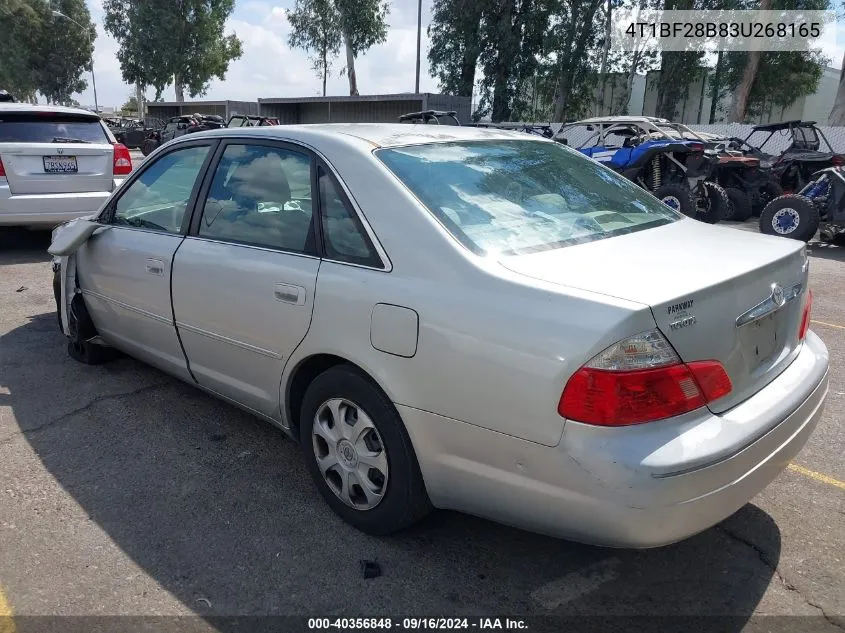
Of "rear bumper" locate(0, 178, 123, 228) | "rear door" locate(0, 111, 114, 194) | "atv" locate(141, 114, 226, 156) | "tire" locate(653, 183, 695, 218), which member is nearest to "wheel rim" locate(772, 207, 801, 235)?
"tire" locate(653, 183, 695, 218)

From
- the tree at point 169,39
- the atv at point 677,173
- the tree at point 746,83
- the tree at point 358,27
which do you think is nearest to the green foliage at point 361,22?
the tree at point 358,27

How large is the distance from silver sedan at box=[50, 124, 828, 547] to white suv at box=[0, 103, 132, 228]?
4.90 metres

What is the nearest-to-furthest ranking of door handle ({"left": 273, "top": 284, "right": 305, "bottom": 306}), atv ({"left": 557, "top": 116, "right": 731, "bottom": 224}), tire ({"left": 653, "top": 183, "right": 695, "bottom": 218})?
door handle ({"left": 273, "top": 284, "right": 305, "bottom": 306}) < tire ({"left": 653, "top": 183, "right": 695, "bottom": 218}) < atv ({"left": 557, "top": 116, "right": 731, "bottom": 224})

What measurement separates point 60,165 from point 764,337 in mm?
7761

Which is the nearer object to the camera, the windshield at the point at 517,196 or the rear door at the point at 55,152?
the windshield at the point at 517,196

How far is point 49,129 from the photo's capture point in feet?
25.2

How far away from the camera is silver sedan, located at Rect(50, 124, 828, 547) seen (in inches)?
77.8

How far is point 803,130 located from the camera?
49.2 feet

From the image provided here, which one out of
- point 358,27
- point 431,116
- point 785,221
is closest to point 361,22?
point 358,27

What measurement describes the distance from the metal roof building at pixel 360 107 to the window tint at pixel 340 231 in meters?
28.9

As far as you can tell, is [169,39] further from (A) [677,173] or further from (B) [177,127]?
(A) [677,173]

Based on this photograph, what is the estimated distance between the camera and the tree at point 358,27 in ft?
132

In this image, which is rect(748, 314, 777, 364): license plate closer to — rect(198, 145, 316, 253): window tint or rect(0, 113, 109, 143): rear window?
rect(198, 145, 316, 253): window tint

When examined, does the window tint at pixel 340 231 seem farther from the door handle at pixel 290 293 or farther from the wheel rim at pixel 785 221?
the wheel rim at pixel 785 221
